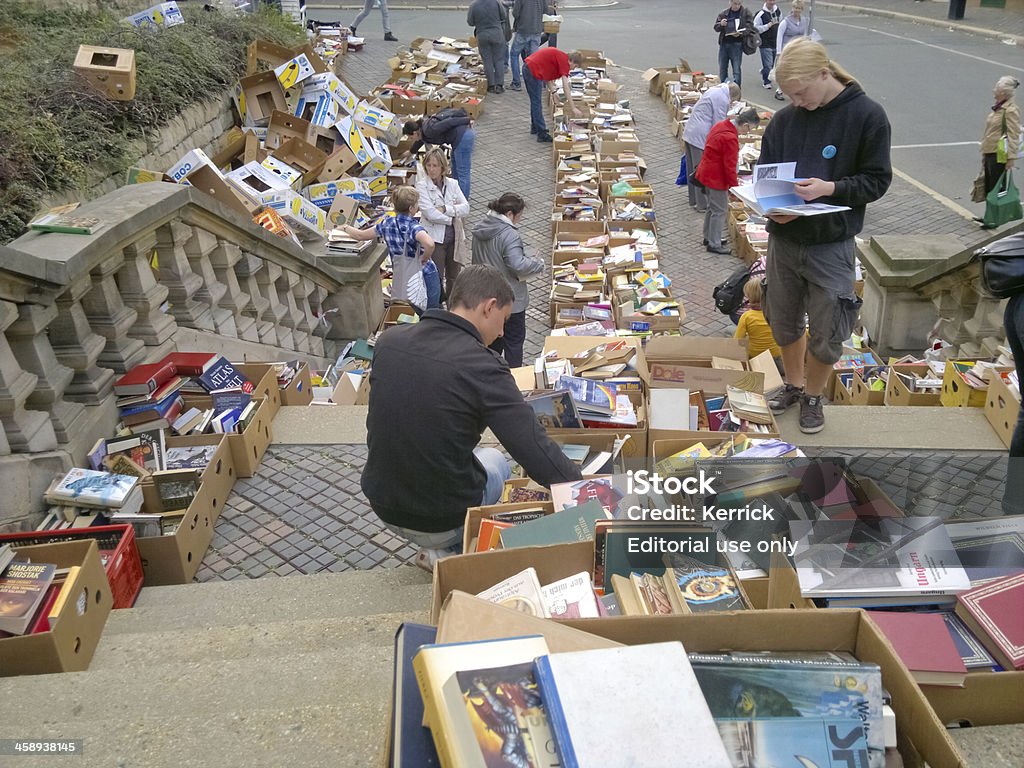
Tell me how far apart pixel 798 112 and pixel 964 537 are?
235cm

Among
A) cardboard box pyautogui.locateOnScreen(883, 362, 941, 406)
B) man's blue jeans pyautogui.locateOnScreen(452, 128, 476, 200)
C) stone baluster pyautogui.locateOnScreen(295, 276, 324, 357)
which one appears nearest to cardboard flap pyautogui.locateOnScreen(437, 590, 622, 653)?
cardboard box pyautogui.locateOnScreen(883, 362, 941, 406)

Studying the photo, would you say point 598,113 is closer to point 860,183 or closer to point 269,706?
point 860,183

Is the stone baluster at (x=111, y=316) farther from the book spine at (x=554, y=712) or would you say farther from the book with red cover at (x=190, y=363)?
the book spine at (x=554, y=712)

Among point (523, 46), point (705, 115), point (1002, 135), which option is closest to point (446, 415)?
point (705, 115)

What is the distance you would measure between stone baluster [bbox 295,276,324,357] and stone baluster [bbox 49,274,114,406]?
8.49 ft

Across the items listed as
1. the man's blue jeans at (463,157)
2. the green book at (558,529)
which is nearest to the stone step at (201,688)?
the green book at (558,529)

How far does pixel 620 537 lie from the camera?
2.68 m

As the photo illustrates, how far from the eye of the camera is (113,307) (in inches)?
190

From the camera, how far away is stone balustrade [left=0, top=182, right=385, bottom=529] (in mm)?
4082

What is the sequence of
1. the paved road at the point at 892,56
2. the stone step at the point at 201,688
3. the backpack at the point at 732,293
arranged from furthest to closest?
the paved road at the point at 892,56 < the backpack at the point at 732,293 < the stone step at the point at 201,688

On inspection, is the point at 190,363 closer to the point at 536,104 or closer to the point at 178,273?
the point at 178,273

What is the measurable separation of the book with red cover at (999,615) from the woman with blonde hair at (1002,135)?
788 centimetres

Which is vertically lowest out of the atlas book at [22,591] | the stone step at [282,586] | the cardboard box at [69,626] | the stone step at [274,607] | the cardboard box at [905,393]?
the cardboard box at [905,393]

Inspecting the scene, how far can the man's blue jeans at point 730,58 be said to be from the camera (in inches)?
598
